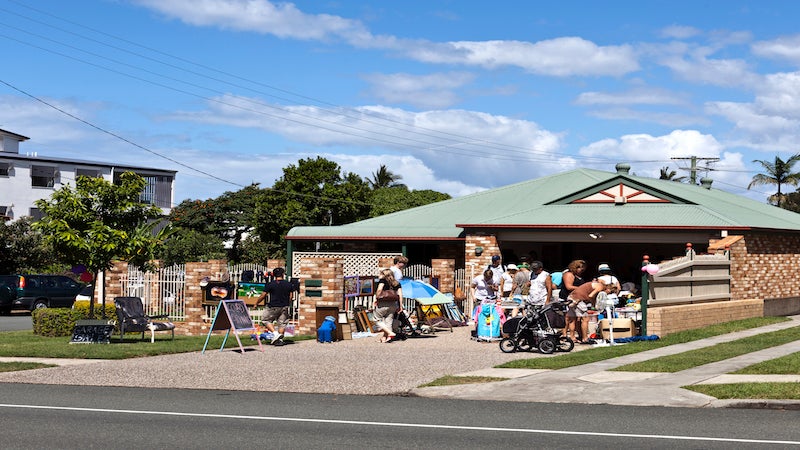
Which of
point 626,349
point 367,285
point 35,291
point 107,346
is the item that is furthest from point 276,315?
point 35,291

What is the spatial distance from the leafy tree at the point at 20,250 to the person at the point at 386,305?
29.8 m

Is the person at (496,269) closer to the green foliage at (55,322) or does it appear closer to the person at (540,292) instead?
the person at (540,292)

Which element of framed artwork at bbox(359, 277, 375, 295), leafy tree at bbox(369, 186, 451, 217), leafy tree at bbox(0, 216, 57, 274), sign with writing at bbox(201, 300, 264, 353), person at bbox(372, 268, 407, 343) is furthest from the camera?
leafy tree at bbox(369, 186, 451, 217)

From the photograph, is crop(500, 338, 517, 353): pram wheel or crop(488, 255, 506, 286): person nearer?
crop(500, 338, 517, 353): pram wheel

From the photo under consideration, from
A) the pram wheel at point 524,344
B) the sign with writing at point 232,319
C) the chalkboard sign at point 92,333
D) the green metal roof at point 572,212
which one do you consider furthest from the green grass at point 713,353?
the chalkboard sign at point 92,333

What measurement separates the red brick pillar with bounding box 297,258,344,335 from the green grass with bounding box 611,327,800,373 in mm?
8481

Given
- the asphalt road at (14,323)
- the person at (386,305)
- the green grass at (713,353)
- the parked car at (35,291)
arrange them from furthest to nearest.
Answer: the parked car at (35,291) < the asphalt road at (14,323) < the person at (386,305) < the green grass at (713,353)

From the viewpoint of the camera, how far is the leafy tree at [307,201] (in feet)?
213

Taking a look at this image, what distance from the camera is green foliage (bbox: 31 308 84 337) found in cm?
2375

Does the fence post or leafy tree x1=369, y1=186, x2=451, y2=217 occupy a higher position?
leafy tree x1=369, y1=186, x2=451, y2=217

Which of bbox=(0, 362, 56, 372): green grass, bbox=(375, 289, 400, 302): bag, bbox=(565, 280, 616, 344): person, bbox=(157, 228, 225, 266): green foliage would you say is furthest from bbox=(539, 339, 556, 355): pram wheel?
bbox=(157, 228, 225, 266): green foliage

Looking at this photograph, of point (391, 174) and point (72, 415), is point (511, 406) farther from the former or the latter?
point (391, 174)

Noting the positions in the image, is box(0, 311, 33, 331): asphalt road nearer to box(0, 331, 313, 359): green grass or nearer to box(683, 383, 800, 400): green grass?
box(0, 331, 313, 359): green grass

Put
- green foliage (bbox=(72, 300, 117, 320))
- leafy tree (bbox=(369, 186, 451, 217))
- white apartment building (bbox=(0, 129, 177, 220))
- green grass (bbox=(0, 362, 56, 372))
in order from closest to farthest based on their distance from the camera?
1. green grass (bbox=(0, 362, 56, 372))
2. green foliage (bbox=(72, 300, 117, 320))
3. white apartment building (bbox=(0, 129, 177, 220))
4. leafy tree (bbox=(369, 186, 451, 217))
